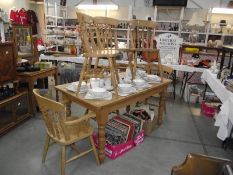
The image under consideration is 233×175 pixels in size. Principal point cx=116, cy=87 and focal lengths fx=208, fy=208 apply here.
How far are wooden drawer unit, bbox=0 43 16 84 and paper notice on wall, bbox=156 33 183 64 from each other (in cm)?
289

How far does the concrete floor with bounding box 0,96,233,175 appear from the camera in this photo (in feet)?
7.23

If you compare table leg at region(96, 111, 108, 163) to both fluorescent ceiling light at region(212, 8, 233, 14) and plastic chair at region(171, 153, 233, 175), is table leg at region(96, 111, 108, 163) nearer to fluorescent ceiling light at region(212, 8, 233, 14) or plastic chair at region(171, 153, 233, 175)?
plastic chair at region(171, 153, 233, 175)

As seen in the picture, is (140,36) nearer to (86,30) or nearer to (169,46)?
(86,30)

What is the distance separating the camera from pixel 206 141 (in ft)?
9.46

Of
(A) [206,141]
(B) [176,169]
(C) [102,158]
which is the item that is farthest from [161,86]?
(B) [176,169]

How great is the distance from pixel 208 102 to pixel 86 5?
558 centimetres

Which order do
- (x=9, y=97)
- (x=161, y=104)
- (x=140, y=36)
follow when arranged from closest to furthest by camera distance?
(x=9, y=97) → (x=140, y=36) → (x=161, y=104)

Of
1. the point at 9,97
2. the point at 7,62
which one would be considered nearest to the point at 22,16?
the point at 7,62

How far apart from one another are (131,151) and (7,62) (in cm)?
209

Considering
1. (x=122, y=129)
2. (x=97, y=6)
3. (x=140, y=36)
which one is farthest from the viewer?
(x=97, y=6)

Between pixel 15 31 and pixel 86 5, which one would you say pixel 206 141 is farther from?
pixel 86 5

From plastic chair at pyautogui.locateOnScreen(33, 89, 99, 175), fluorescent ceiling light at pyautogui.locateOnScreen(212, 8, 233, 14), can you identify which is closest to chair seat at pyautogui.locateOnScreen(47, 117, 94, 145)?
plastic chair at pyautogui.locateOnScreen(33, 89, 99, 175)

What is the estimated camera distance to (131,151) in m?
2.56

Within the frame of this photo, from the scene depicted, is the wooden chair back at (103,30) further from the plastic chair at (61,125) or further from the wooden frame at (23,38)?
the wooden frame at (23,38)
